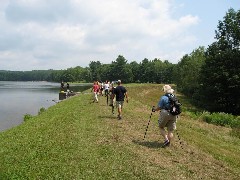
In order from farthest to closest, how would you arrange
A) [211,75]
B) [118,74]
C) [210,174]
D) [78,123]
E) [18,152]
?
[118,74]
[211,75]
[78,123]
[18,152]
[210,174]

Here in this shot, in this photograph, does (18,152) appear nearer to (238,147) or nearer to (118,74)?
(238,147)

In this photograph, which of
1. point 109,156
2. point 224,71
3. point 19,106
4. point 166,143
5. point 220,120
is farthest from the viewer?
point 19,106

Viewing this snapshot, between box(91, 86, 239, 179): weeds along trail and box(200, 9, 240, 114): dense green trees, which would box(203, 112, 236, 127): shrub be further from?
box(200, 9, 240, 114): dense green trees

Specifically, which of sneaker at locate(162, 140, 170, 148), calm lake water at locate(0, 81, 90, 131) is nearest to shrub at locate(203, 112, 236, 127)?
sneaker at locate(162, 140, 170, 148)

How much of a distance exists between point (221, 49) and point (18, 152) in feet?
146

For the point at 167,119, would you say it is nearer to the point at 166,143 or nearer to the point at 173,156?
the point at 166,143

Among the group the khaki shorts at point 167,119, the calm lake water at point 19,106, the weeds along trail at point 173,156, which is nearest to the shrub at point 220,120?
the weeds along trail at point 173,156

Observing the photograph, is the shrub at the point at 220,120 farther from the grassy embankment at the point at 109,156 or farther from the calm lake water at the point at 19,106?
the calm lake water at the point at 19,106

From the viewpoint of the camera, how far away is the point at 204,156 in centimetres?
1426

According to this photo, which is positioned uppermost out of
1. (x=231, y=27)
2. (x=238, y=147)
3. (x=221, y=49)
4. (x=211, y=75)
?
(x=231, y=27)

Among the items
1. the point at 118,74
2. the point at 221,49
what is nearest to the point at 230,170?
the point at 221,49

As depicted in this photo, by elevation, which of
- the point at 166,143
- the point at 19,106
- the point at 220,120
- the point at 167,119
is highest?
the point at 167,119

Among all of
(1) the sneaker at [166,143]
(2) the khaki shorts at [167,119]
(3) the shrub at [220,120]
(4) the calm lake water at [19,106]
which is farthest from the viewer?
(4) the calm lake water at [19,106]

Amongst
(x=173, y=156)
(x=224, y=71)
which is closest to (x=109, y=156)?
(x=173, y=156)
